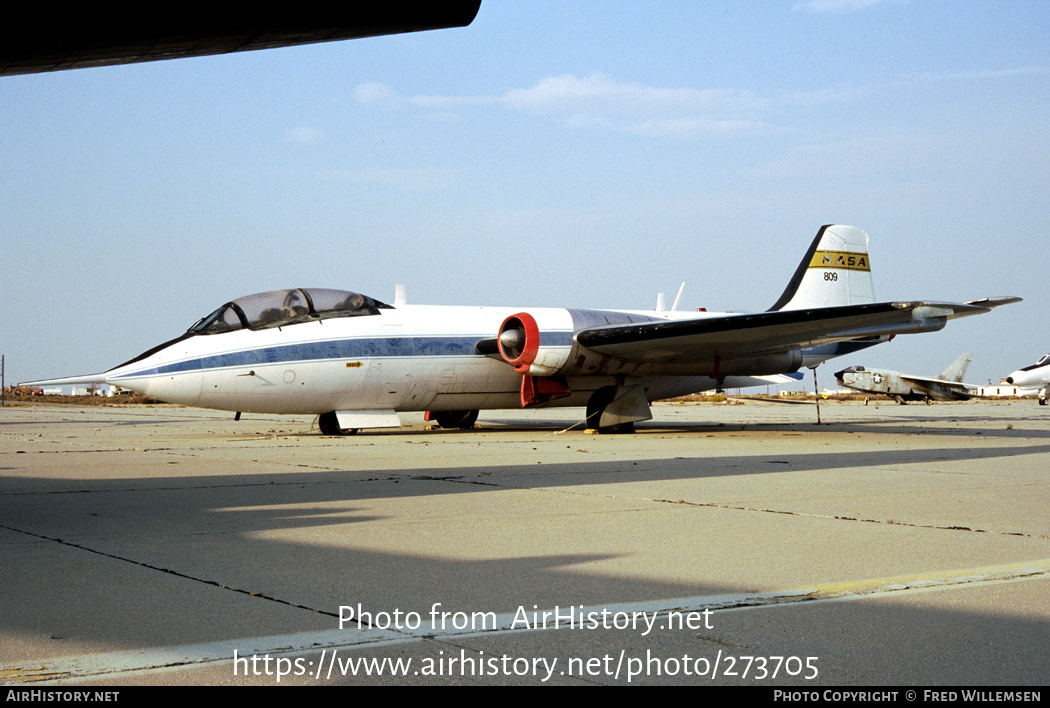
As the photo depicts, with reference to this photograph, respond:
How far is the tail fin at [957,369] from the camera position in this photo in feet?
154

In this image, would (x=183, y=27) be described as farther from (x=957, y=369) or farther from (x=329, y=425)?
(x=957, y=369)

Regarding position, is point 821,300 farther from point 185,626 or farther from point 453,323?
point 185,626

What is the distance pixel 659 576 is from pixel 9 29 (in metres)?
4.18

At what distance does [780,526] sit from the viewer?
20.1 ft

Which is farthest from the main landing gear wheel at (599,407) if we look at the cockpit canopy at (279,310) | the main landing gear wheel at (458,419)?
the cockpit canopy at (279,310)

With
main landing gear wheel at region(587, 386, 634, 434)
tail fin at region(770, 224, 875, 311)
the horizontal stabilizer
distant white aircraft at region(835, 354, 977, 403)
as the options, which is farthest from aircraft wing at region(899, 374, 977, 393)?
the horizontal stabilizer

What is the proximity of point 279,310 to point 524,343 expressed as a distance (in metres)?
4.51

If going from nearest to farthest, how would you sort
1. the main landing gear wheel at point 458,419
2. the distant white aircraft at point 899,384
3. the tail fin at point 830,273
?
the main landing gear wheel at point 458,419
the tail fin at point 830,273
the distant white aircraft at point 899,384

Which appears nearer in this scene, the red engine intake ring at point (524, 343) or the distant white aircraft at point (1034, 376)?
the red engine intake ring at point (524, 343)

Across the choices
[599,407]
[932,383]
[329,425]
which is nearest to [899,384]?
[932,383]

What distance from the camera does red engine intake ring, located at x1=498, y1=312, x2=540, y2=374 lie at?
56.0 ft

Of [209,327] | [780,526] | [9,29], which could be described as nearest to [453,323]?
[209,327]

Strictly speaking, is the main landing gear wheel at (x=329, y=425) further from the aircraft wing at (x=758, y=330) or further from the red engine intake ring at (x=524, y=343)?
the aircraft wing at (x=758, y=330)

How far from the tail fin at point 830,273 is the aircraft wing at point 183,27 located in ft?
61.1
